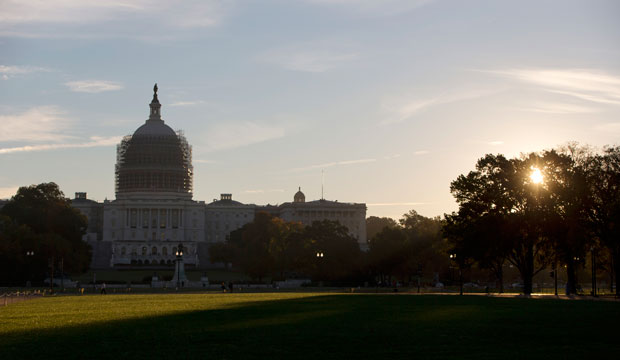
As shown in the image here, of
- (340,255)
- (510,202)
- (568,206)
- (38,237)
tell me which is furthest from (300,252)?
(568,206)

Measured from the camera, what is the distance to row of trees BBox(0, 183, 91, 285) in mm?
111500

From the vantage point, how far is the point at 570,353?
906 inches

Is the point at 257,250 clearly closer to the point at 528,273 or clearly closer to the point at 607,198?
the point at 528,273

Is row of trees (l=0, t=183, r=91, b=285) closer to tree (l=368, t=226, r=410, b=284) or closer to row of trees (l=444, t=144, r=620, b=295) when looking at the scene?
tree (l=368, t=226, r=410, b=284)

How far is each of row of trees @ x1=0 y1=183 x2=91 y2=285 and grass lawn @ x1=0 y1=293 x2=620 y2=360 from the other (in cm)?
6909

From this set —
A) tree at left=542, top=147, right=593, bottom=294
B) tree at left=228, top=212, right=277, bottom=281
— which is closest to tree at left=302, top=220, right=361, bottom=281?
tree at left=228, top=212, right=277, bottom=281

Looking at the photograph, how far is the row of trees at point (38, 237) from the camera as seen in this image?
111500mm

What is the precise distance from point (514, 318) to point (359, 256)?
278 feet

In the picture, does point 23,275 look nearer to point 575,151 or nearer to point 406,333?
point 575,151

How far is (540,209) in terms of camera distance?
7275 cm

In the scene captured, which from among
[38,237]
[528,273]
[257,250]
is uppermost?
[38,237]

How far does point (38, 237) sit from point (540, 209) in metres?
67.3

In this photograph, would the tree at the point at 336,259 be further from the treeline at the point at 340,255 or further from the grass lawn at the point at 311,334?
the grass lawn at the point at 311,334

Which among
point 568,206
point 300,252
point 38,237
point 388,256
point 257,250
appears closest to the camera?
point 568,206
